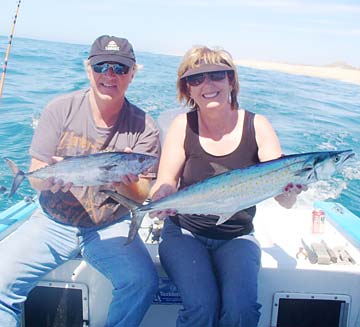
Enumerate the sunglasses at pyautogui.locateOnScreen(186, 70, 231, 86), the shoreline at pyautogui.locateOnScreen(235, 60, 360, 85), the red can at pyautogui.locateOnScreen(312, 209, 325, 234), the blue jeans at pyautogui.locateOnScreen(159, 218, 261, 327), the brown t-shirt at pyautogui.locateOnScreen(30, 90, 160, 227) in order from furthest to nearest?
the shoreline at pyautogui.locateOnScreen(235, 60, 360, 85) → the red can at pyautogui.locateOnScreen(312, 209, 325, 234) → the brown t-shirt at pyautogui.locateOnScreen(30, 90, 160, 227) → the sunglasses at pyautogui.locateOnScreen(186, 70, 231, 86) → the blue jeans at pyautogui.locateOnScreen(159, 218, 261, 327)

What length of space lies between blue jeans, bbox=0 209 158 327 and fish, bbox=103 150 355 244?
7.1 inches

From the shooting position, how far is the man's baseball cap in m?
2.50

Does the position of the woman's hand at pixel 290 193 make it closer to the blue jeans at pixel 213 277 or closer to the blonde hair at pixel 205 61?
the blue jeans at pixel 213 277

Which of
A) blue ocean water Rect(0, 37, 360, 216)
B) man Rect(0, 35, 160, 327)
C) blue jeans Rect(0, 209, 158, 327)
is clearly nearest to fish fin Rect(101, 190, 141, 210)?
man Rect(0, 35, 160, 327)

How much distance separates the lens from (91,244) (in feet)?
8.14

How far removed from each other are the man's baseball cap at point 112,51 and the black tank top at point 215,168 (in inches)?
22.8

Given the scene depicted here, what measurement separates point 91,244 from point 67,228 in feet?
0.58

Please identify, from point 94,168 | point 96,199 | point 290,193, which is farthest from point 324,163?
point 96,199

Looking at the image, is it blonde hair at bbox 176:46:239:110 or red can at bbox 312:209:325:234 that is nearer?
blonde hair at bbox 176:46:239:110

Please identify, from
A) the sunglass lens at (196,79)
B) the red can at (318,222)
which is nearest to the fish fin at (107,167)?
the sunglass lens at (196,79)

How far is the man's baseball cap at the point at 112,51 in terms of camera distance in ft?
8.21

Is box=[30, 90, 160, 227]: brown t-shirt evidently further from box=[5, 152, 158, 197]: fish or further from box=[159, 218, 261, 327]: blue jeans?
box=[159, 218, 261, 327]: blue jeans

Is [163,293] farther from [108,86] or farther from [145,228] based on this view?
[108,86]

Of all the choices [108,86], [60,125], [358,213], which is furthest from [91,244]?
[358,213]
